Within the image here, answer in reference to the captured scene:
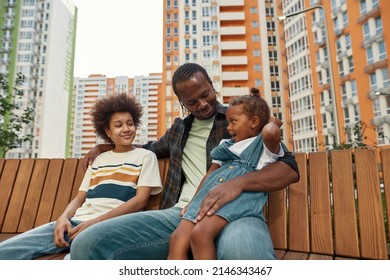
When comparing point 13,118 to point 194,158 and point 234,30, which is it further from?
point 234,30

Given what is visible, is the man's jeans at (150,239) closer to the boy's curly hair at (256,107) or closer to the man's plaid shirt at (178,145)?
the man's plaid shirt at (178,145)

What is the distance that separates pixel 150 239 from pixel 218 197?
0.37 metres

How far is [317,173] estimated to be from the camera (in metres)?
1.56

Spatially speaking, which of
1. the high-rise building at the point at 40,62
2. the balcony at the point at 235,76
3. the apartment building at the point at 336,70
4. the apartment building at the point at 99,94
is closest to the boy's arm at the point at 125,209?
the apartment building at the point at 336,70

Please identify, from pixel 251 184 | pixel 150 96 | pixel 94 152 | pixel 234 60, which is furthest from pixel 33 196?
pixel 150 96

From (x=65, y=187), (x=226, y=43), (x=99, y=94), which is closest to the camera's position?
(x=65, y=187)

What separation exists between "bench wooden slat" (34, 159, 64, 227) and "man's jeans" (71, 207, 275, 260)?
39.2 inches

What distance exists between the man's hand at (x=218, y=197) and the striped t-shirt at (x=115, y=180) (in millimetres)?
550

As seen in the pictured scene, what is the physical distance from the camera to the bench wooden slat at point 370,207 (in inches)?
52.8

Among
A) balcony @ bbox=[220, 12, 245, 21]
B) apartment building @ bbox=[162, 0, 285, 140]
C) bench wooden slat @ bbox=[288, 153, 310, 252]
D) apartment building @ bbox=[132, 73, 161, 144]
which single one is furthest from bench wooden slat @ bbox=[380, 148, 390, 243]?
apartment building @ bbox=[132, 73, 161, 144]

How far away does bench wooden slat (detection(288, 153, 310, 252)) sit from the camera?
1.49m

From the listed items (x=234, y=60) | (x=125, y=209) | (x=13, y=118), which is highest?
(x=234, y=60)

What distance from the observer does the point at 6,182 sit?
2.20m
